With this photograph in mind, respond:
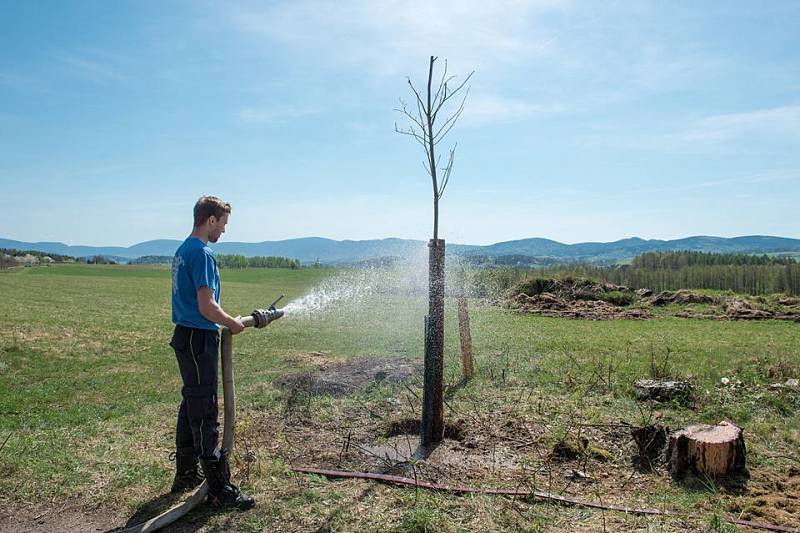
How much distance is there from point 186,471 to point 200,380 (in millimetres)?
1002

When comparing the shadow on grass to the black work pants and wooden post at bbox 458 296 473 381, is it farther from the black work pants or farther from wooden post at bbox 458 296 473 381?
wooden post at bbox 458 296 473 381

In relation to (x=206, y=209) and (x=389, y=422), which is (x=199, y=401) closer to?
(x=206, y=209)

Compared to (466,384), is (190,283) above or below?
above

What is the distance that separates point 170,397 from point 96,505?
423cm

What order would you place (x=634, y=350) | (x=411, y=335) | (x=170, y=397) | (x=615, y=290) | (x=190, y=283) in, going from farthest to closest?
(x=615, y=290) < (x=411, y=335) < (x=634, y=350) < (x=170, y=397) < (x=190, y=283)

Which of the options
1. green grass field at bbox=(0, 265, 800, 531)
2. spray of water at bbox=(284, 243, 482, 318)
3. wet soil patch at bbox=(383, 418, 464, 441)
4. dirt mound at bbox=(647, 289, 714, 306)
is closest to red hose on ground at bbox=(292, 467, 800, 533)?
green grass field at bbox=(0, 265, 800, 531)

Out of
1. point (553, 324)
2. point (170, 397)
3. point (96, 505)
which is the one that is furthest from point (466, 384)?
point (553, 324)

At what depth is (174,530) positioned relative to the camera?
3986 millimetres

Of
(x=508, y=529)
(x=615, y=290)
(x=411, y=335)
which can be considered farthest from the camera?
(x=615, y=290)

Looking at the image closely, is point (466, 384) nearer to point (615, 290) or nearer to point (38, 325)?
point (38, 325)

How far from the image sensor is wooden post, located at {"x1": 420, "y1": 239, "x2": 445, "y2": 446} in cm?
588

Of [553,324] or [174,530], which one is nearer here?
[174,530]

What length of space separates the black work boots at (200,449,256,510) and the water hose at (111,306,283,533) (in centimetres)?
7

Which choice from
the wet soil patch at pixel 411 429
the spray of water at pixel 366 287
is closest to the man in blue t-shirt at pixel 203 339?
the wet soil patch at pixel 411 429
